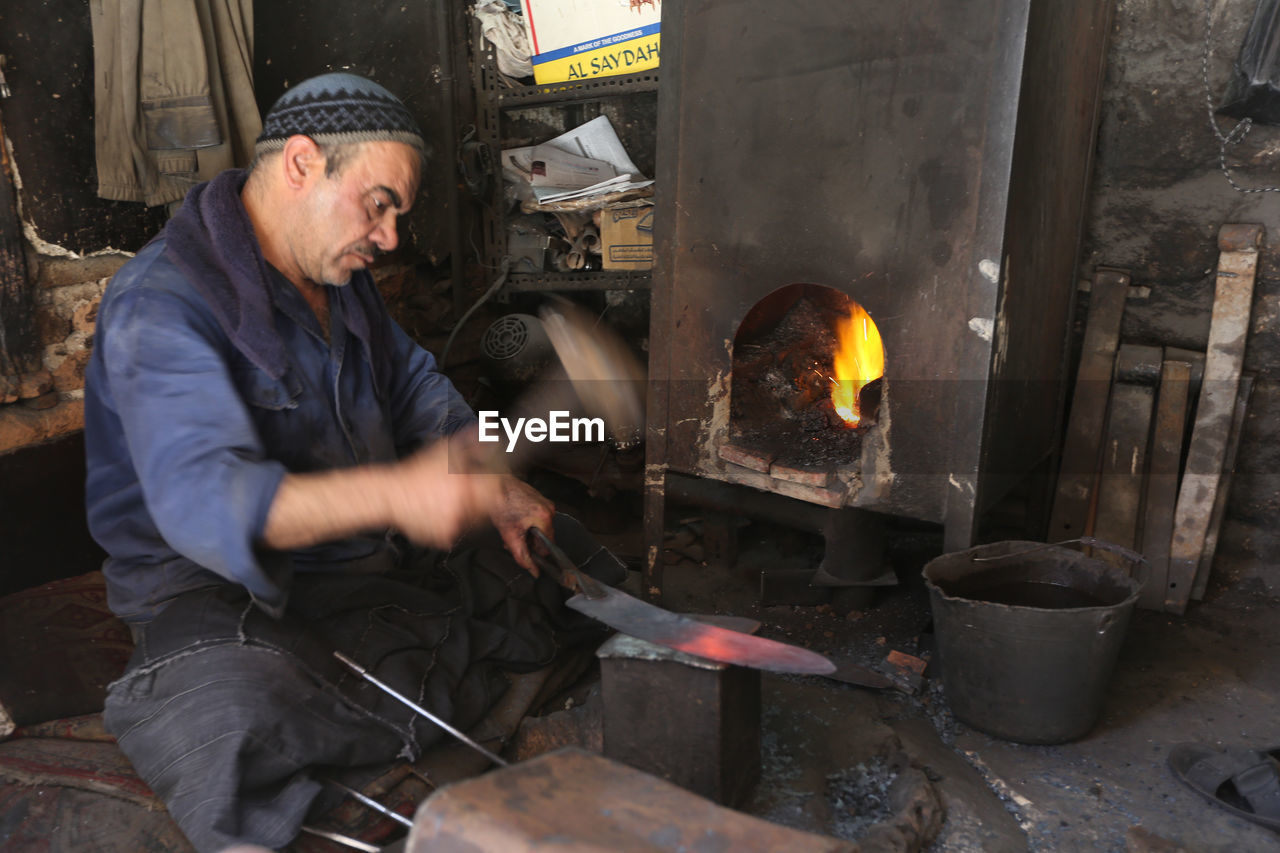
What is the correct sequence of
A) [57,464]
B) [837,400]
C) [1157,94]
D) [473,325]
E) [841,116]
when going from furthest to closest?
[473,325], [1157,94], [837,400], [57,464], [841,116]

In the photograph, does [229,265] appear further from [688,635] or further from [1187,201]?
[1187,201]

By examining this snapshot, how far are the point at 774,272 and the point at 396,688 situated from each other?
1.49 metres

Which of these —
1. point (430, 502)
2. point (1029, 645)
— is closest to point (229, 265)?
point (430, 502)

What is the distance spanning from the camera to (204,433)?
6.12 feet

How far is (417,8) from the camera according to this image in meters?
4.16

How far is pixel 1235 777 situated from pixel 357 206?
7.89 ft

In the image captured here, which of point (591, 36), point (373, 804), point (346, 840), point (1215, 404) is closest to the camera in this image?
point (346, 840)

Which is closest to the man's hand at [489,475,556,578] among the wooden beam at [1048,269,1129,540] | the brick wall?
the brick wall

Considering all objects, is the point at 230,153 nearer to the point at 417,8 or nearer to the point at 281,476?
the point at 417,8

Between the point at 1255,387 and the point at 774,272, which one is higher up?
the point at 774,272

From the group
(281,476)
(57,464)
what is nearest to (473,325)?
(57,464)

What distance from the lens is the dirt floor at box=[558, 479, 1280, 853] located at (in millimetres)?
2084
